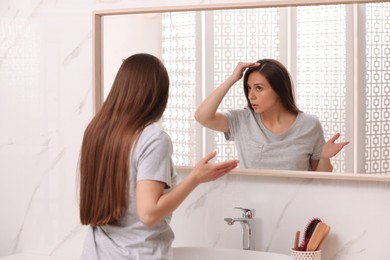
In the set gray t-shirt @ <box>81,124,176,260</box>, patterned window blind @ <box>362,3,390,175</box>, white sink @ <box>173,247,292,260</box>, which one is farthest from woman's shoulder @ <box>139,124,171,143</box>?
patterned window blind @ <box>362,3,390,175</box>

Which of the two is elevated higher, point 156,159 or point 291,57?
point 291,57

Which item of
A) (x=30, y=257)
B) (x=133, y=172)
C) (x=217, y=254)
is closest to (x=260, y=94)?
(x=217, y=254)

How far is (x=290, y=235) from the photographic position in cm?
247

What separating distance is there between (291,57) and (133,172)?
687 millimetres

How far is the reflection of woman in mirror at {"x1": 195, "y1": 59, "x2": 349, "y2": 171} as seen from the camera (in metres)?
2.40

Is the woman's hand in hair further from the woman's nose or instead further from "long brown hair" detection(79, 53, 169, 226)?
the woman's nose

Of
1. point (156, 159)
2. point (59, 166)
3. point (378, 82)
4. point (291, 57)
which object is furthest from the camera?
point (59, 166)

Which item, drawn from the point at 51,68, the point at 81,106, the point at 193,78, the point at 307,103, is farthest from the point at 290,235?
the point at 51,68

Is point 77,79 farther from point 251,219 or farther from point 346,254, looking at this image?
point 346,254

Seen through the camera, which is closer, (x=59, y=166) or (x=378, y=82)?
(x=378, y=82)

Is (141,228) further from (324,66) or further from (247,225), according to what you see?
(324,66)

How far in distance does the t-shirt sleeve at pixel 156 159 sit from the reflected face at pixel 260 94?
541 millimetres

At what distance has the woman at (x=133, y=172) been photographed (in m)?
1.97

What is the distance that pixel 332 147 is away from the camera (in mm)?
2367
